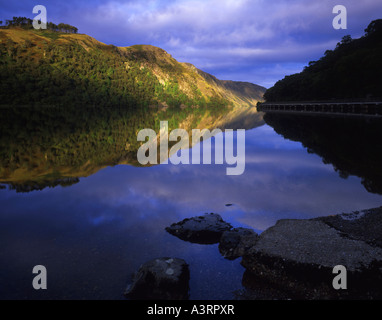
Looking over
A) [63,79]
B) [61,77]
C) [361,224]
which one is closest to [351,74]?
[361,224]

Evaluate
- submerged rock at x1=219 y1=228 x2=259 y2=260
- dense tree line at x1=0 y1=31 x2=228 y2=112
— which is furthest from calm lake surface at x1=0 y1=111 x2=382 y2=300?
dense tree line at x1=0 y1=31 x2=228 y2=112

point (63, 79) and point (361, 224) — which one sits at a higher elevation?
point (63, 79)

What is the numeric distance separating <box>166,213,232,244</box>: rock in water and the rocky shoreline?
3 cm

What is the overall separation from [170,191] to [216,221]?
13.7ft

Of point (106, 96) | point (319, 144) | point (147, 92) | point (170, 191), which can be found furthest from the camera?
point (147, 92)

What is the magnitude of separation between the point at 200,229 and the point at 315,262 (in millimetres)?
3190

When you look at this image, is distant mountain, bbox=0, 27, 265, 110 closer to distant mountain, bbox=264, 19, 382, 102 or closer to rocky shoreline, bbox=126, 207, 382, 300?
distant mountain, bbox=264, 19, 382, 102

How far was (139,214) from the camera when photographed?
374 inches

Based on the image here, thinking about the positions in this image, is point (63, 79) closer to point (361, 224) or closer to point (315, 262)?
point (361, 224)

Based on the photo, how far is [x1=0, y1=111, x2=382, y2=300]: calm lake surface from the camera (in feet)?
19.0

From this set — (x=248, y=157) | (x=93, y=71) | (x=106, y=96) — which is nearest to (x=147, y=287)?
(x=248, y=157)

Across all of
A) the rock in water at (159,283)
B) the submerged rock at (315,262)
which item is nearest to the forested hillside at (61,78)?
the rock in water at (159,283)

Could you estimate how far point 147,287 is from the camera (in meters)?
5.38
